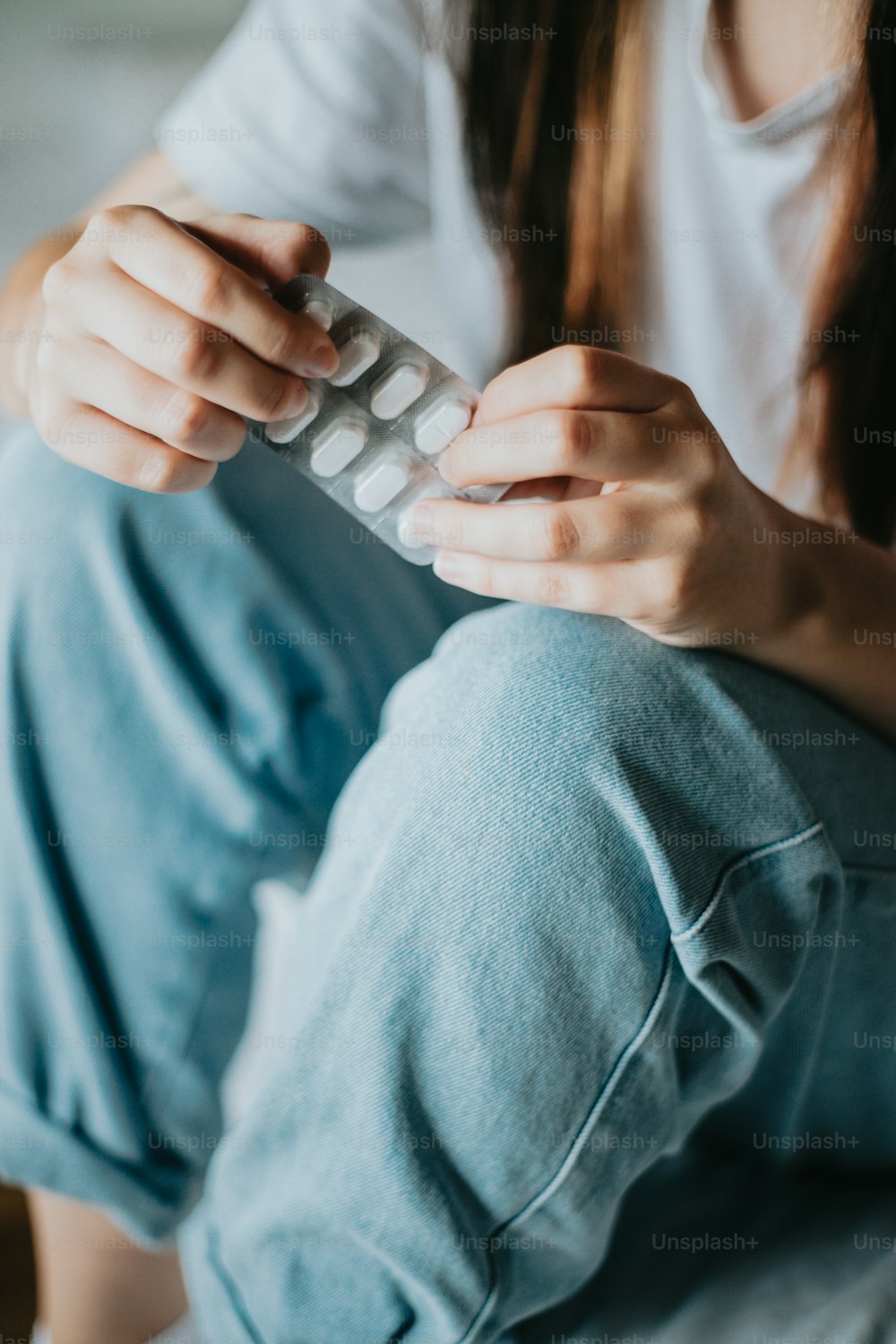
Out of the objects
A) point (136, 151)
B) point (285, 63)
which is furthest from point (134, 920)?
point (136, 151)

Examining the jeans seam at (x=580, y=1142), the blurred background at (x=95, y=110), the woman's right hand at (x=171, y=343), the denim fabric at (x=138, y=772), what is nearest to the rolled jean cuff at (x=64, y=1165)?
the denim fabric at (x=138, y=772)

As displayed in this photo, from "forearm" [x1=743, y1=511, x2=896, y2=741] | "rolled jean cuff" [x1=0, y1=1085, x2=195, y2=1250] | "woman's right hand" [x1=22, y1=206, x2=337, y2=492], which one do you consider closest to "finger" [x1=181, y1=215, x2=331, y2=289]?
"woman's right hand" [x1=22, y1=206, x2=337, y2=492]

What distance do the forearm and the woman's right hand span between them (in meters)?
0.20

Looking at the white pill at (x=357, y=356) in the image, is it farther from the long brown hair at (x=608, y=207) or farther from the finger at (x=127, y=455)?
the long brown hair at (x=608, y=207)

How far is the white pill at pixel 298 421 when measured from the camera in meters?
0.39

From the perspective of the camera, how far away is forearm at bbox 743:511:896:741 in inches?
15.6

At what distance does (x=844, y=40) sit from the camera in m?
0.52

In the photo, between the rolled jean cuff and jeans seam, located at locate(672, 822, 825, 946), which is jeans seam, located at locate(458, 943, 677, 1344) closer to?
jeans seam, located at locate(672, 822, 825, 946)

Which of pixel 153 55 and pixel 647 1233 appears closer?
pixel 647 1233

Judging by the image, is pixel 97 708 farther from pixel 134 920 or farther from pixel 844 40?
pixel 844 40

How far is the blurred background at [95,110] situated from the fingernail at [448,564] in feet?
1.77

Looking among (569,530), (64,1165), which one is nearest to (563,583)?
(569,530)

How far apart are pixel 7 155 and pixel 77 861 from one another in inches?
31.6

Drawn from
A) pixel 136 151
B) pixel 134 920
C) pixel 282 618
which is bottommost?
pixel 134 920
